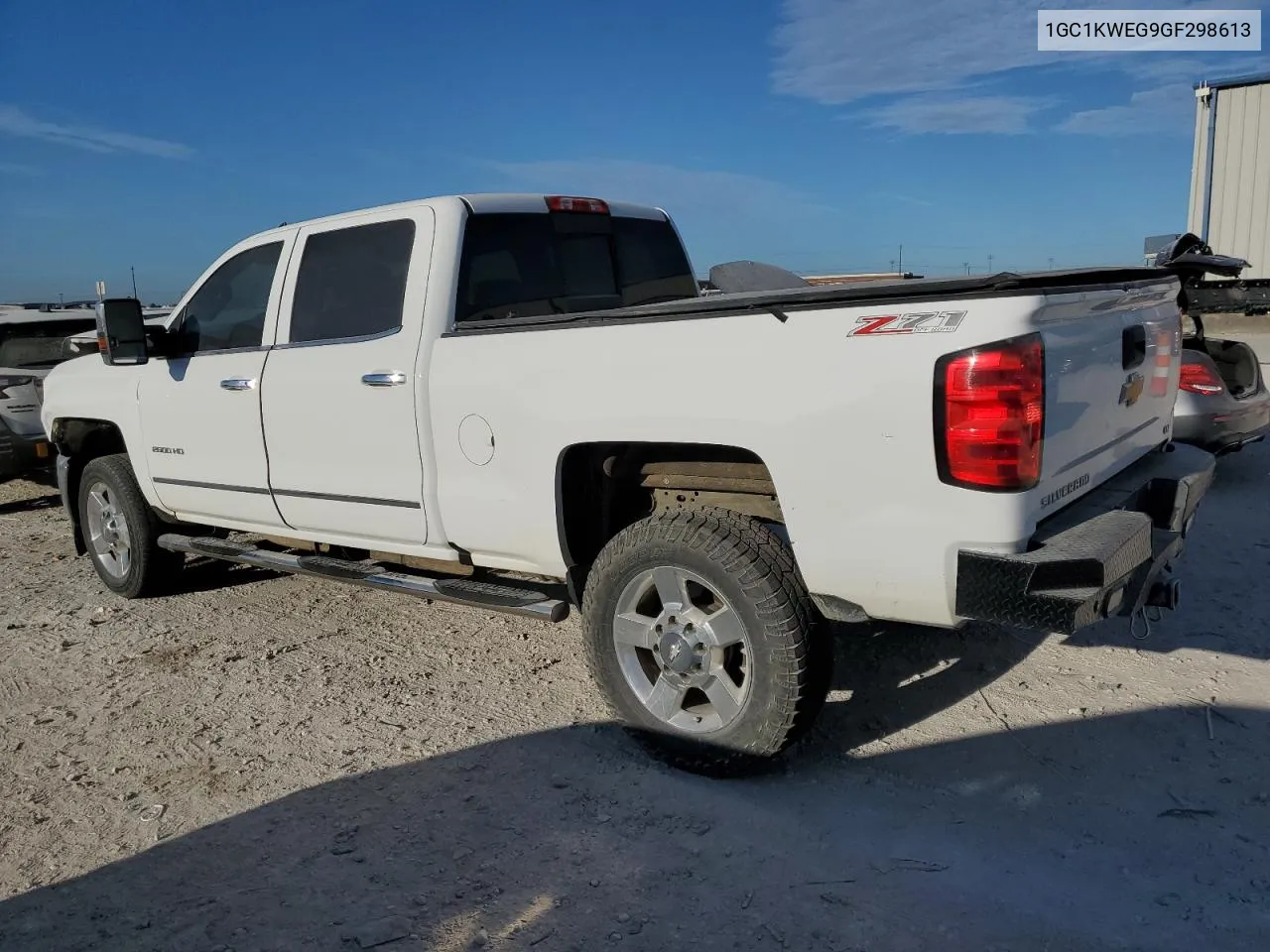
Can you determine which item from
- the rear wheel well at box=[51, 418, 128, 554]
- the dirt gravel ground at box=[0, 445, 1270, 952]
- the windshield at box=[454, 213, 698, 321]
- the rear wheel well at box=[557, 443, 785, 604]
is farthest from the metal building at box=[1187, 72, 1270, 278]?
the rear wheel well at box=[51, 418, 128, 554]

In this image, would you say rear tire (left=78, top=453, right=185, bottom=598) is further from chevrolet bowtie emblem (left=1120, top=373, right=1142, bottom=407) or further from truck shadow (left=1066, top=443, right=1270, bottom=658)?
chevrolet bowtie emblem (left=1120, top=373, right=1142, bottom=407)

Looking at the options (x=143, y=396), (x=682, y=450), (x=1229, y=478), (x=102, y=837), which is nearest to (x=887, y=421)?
(x=682, y=450)

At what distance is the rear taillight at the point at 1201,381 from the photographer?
22.5 ft

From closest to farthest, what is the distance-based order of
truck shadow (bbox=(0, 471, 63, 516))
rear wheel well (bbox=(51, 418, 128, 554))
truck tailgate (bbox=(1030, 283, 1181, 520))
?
truck tailgate (bbox=(1030, 283, 1181, 520))
rear wheel well (bbox=(51, 418, 128, 554))
truck shadow (bbox=(0, 471, 63, 516))

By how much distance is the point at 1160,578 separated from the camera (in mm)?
3559

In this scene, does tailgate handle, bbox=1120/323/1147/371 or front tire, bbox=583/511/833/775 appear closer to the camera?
front tire, bbox=583/511/833/775

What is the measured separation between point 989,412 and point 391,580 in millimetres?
2824

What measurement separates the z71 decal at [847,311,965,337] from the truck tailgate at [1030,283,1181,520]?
0.81 ft

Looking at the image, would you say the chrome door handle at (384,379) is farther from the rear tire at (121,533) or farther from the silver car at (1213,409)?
the silver car at (1213,409)

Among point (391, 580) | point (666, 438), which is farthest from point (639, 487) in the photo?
point (391, 580)

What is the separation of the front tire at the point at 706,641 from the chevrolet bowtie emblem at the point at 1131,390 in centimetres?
140

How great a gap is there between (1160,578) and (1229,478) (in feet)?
15.9

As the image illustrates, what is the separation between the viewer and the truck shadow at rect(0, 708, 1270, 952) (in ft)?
8.91

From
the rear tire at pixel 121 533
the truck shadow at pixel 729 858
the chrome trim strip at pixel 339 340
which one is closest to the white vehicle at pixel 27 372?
the rear tire at pixel 121 533
